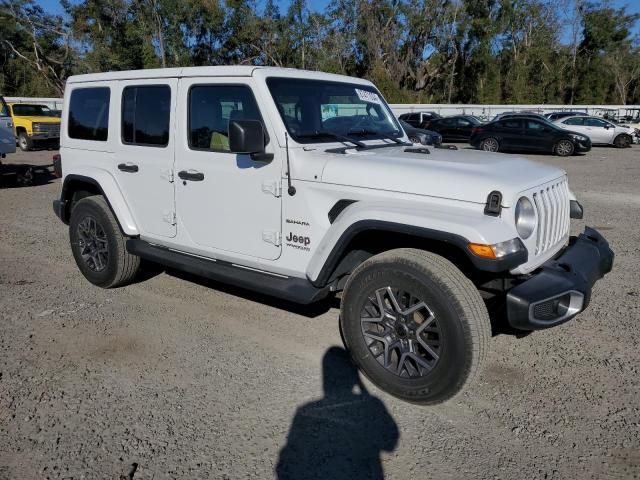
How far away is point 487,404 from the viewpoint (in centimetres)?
336

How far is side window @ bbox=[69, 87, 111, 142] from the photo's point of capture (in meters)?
4.98

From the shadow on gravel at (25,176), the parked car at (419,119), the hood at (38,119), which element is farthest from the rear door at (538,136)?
the hood at (38,119)

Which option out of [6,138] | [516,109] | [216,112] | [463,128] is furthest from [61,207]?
[516,109]

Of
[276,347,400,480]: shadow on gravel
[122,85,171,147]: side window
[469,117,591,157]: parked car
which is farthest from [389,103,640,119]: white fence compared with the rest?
[276,347,400,480]: shadow on gravel

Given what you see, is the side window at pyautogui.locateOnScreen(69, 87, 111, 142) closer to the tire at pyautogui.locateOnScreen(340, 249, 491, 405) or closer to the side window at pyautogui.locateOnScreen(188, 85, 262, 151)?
the side window at pyautogui.locateOnScreen(188, 85, 262, 151)

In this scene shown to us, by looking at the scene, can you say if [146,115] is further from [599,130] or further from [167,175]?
[599,130]

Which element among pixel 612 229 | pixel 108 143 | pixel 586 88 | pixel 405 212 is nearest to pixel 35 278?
pixel 108 143

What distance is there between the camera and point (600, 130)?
23.6 m

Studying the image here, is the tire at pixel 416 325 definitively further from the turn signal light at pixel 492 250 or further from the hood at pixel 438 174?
the hood at pixel 438 174

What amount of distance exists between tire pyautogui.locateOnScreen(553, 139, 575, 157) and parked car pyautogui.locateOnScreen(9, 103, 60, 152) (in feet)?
63.4

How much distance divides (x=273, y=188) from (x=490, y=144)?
64.2 ft

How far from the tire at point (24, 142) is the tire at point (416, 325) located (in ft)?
67.7

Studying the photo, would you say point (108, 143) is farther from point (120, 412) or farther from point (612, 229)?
point (612, 229)

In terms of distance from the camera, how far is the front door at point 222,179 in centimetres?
385
